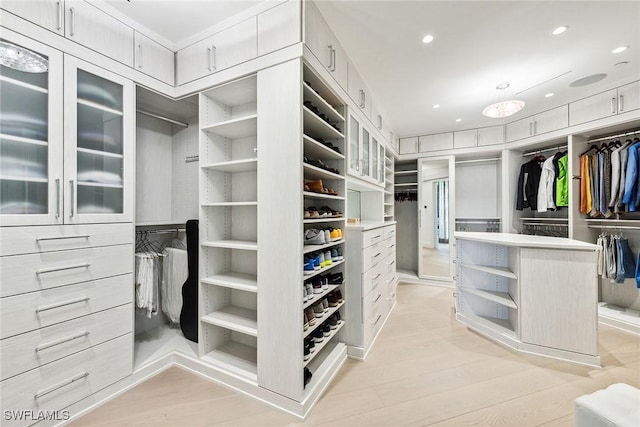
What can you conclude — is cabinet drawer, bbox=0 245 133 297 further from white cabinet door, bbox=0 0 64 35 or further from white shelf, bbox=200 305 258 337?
white cabinet door, bbox=0 0 64 35

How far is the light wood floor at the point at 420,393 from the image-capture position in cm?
152

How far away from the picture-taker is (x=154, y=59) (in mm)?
1997

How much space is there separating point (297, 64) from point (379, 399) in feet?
7.59

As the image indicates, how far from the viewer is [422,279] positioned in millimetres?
4598

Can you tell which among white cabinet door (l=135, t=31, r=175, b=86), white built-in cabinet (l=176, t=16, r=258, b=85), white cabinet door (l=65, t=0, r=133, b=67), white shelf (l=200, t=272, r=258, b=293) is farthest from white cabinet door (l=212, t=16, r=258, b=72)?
white shelf (l=200, t=272, r=258, b=293)

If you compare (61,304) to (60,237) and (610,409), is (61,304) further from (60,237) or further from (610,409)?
(610,409)

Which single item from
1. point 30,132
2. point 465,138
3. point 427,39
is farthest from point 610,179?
point 30,132

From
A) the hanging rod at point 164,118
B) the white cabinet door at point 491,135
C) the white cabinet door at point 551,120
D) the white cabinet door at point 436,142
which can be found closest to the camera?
the hanging rod at point 164,118

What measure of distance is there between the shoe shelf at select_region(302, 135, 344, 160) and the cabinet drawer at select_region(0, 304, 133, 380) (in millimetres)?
1812

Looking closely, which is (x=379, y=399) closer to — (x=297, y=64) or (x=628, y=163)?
(x=297, y=64)

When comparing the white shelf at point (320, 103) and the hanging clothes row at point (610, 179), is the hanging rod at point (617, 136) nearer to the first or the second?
the hanging clothes row at point (610, 179)

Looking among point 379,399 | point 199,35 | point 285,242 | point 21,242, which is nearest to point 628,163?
point 379,399

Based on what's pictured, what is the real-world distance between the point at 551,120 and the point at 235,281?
4.64m

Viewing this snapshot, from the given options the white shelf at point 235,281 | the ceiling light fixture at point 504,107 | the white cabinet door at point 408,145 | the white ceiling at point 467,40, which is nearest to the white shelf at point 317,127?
the white ceiling at point 467,40
